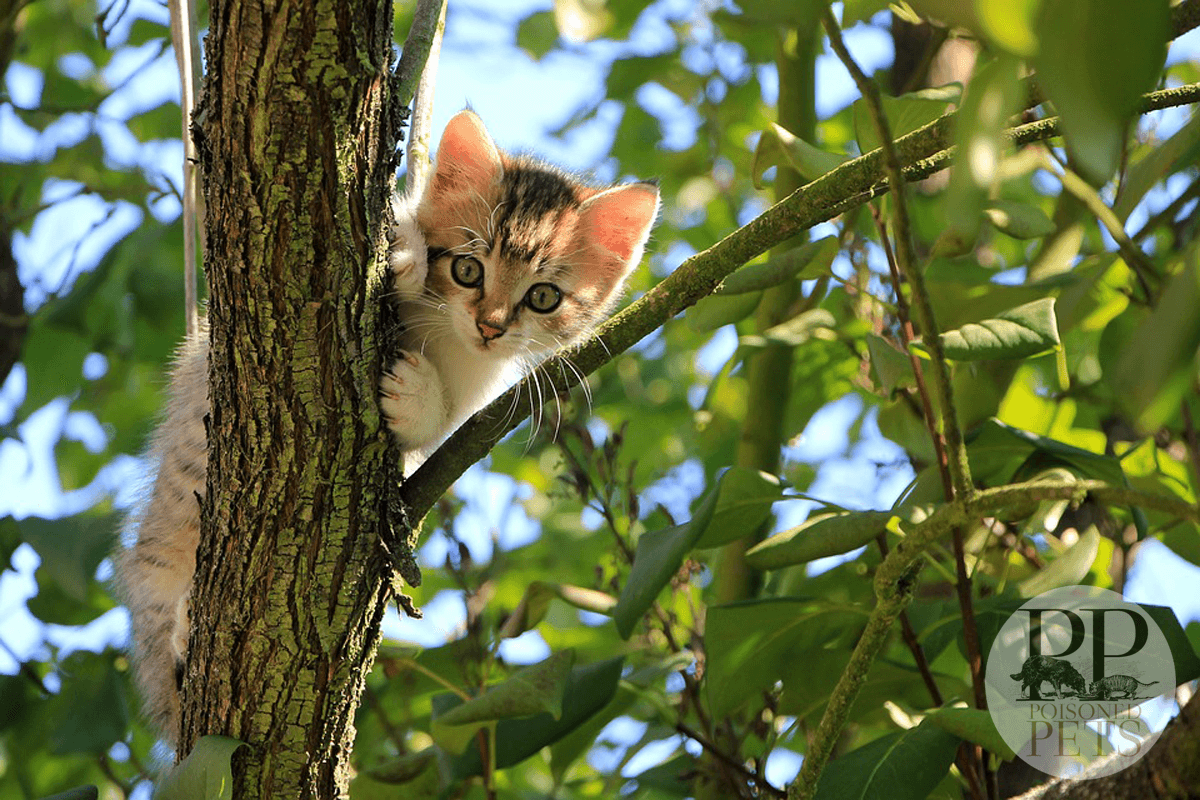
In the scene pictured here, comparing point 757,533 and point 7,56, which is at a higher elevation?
point 7,56

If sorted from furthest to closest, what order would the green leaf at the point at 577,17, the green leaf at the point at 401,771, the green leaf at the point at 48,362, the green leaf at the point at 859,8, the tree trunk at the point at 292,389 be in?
the green leaf at the point at 48,362 → the green leaf at the point at 577,17 → the green leaf at the point at 401,771 → the green leaf at the point at 859,8 → the tree trunk at the point at 292,389

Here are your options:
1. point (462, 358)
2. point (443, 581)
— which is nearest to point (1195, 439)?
point (462, 358)

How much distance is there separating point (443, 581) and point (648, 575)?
1.54m

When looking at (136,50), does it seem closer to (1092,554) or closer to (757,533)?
(757,533)

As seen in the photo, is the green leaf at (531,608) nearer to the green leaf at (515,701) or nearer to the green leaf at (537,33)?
the green leaf at (515,701)

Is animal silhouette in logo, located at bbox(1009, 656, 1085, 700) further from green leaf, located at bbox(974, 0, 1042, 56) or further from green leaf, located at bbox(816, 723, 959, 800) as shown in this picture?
green leaf, located at bbox(974, 0, 1042, 56)

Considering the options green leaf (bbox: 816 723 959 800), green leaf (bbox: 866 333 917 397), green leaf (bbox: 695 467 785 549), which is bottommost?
green leaf (bbox: 816 723 959 800)

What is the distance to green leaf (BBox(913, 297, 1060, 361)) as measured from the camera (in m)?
1.44

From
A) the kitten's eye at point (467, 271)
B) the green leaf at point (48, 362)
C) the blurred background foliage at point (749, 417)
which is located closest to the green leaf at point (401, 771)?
the blurred background foliage at point (749, 417)

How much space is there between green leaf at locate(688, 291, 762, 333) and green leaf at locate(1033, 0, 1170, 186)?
1240 millimetres

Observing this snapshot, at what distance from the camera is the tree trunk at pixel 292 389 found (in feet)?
3.89

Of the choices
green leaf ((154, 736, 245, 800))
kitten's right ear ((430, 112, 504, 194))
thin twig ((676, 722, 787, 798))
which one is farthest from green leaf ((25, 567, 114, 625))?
thin twig ((676, 722, 787, 798))

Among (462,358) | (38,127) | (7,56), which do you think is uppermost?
(38,127)

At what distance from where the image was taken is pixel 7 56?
3068mm
